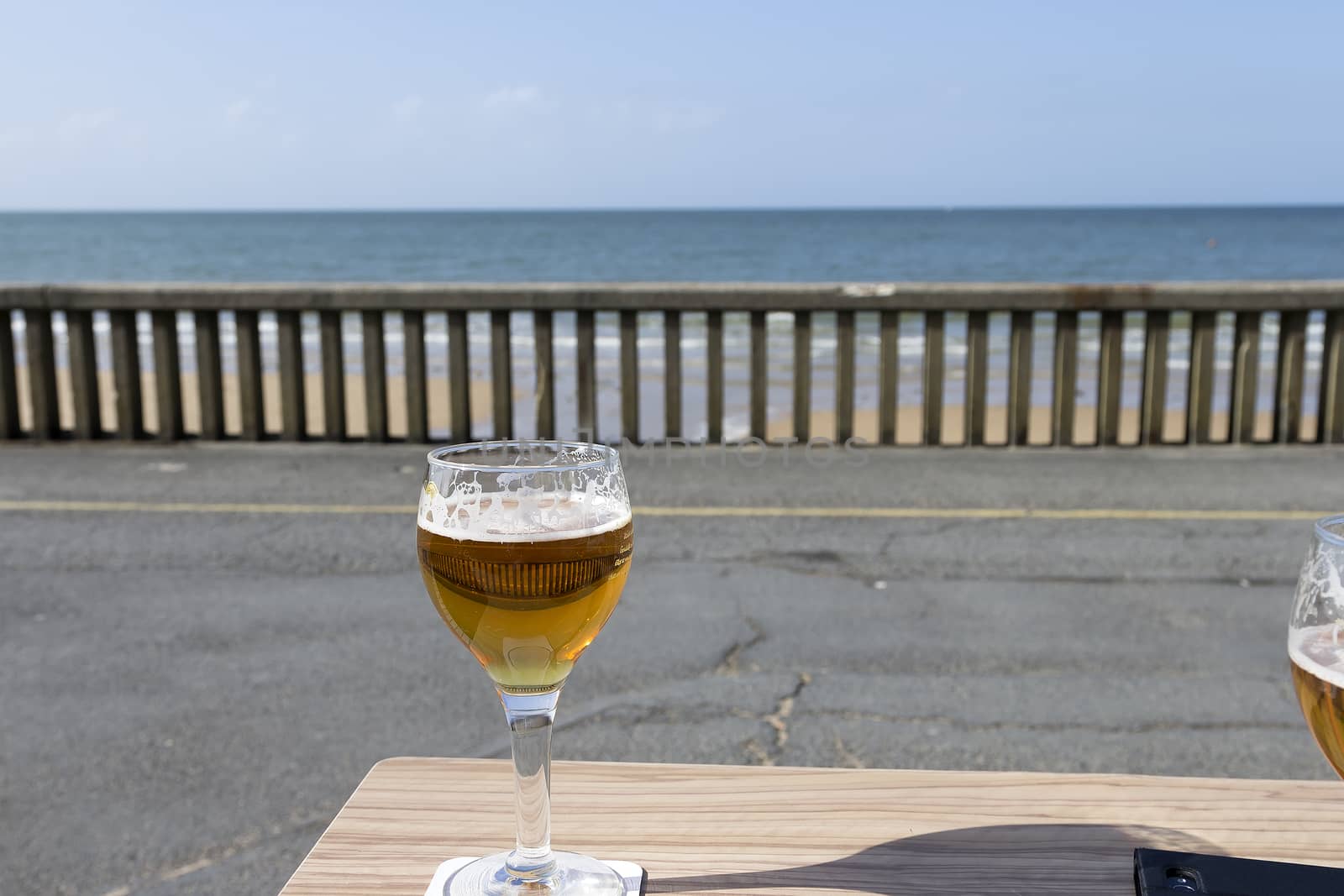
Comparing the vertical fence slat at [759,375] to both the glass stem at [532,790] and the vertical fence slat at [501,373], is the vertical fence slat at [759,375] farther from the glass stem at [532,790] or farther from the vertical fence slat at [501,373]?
the glass stem at [532,790]

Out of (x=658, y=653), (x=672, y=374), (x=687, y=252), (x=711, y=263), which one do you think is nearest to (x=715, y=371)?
(x=672, y=374)

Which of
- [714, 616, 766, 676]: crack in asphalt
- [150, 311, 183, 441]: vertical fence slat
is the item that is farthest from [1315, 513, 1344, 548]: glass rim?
[150, 311, 183, 441]: vertical fence slat

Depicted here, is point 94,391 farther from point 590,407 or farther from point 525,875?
point 525,875

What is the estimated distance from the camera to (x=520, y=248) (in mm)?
68500

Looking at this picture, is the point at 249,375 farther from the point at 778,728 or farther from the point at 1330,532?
the point at 1330,532

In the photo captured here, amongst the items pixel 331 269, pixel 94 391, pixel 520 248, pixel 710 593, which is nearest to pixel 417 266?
pixel 331 269

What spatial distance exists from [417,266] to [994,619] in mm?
52354

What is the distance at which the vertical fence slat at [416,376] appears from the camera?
7.02m

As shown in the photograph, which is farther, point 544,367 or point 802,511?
point 544,367

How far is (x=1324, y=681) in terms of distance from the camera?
836 mm

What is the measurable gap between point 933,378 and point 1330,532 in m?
6.27

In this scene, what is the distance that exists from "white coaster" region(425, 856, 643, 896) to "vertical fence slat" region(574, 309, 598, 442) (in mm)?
6018

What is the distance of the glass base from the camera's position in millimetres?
929

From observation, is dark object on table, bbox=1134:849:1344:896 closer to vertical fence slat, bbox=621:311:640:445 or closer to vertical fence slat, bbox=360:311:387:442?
vertical fence slat, bbox=621:311:640:445
